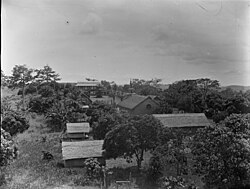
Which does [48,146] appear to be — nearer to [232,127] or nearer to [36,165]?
[36,165]

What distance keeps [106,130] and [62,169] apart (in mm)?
807

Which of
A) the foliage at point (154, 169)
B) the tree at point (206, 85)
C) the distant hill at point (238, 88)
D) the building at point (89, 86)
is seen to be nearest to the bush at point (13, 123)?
the building at point (89, 86)

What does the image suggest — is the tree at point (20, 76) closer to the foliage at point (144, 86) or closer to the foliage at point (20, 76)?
the foliage at point (20, 76)

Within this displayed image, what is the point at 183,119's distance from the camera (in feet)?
13.8

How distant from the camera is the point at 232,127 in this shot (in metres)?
3.61

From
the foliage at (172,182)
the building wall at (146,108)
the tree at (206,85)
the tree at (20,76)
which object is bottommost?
the foliage at (172,182)

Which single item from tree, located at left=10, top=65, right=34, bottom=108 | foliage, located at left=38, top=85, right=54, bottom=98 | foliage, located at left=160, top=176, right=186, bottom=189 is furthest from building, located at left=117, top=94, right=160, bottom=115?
tree, located at left=10, top=65, right=34, bottom=108

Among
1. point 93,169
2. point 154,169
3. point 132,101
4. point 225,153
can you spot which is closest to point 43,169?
point 93,169

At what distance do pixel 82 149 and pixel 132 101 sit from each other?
103 cm

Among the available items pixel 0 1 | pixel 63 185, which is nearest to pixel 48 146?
pixel 63 185

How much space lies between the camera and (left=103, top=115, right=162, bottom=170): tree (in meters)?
3.84

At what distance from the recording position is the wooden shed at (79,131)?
426cm

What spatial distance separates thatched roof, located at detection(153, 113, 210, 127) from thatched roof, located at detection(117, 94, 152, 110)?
321 mm

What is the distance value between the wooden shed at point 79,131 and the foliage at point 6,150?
3.68 ft
